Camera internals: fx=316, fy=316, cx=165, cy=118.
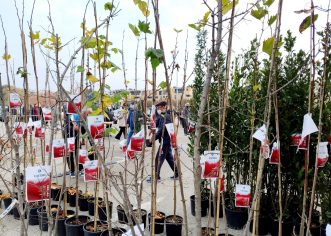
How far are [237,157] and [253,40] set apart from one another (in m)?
1.24

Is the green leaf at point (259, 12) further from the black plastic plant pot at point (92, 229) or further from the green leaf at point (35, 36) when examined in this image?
the black plastic plant pot at point (92, 229)

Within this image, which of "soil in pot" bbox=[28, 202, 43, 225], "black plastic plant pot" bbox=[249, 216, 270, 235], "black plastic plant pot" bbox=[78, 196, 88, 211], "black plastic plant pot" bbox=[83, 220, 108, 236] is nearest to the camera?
"black plastic plant pot" bbox=[83, 220, 108, 236]

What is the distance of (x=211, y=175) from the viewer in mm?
1979

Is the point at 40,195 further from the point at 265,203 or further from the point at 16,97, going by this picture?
the point at 265,203

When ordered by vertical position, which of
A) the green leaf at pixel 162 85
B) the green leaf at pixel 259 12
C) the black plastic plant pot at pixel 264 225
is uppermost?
the green leaf at pixel 259 12

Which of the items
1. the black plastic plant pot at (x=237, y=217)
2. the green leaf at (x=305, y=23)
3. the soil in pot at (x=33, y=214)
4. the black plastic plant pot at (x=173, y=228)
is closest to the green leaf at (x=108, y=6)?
the green leaf at (x=305, y=23)

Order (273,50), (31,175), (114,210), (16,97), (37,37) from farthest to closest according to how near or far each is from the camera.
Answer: (114,210) < (16,97) < (37,37) < (31,175) < (273,50)

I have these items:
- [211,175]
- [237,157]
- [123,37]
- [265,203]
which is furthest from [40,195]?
[265,203]

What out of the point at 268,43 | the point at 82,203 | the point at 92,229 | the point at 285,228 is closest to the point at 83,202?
the point at 82,203

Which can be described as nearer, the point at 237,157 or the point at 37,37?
the point at 37,37

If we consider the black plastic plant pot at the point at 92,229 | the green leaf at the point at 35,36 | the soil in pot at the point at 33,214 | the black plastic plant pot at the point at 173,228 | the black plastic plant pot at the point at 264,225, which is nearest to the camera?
the green leaf at the point at 35,36

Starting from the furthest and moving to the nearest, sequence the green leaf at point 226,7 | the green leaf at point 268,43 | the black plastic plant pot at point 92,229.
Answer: the black plastic plant pot at point 92,229
the green leaf at point 268,43
the green leaf at point 226,7

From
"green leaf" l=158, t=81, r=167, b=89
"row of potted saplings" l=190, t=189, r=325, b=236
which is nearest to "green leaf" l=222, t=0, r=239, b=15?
"green leaf" l=158, t=81, r=167, b=89

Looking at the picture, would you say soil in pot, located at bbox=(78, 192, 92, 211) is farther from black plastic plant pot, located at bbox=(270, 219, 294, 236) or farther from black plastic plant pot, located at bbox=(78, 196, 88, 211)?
black plastic plant pot, located at bbox=(270, 219, 294, 236)
